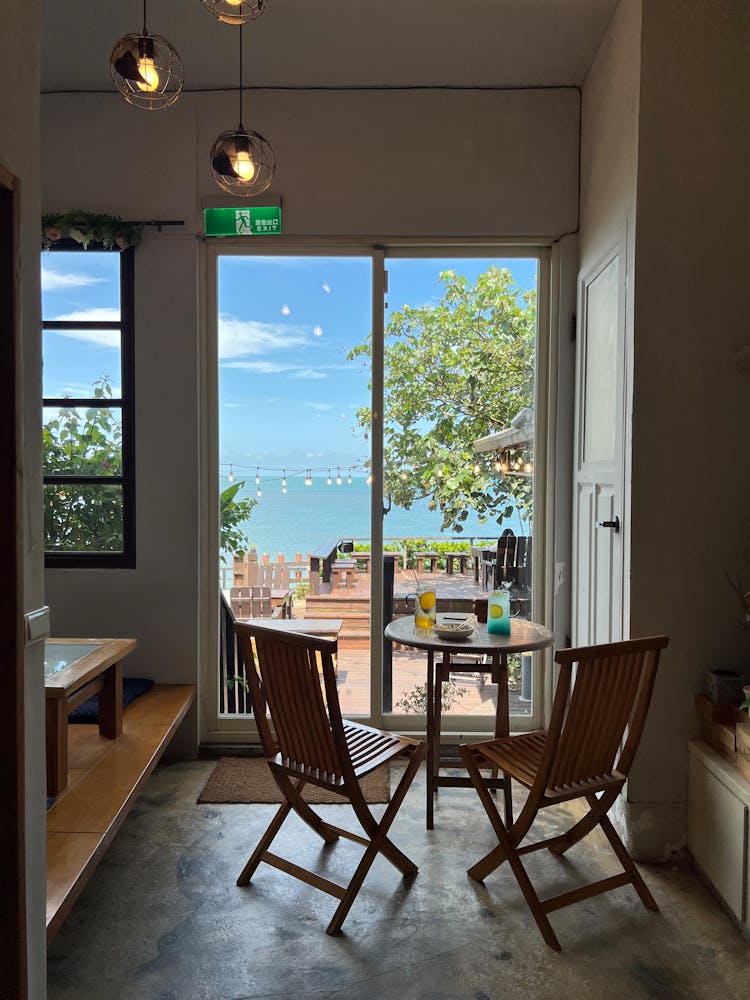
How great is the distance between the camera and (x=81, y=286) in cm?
376

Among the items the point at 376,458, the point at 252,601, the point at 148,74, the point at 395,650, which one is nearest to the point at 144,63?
the point at 148,74

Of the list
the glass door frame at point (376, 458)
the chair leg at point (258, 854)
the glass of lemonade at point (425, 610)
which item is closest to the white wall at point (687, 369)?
the glass of lemonade at point (425, 610)

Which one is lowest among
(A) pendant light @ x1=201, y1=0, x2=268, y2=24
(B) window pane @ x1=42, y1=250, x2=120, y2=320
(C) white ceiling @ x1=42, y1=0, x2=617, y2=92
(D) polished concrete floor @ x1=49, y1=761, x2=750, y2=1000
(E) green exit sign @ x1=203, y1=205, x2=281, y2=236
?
(D) polished concrete floor @ x1=49, y1=761, x2=750, y2=1000

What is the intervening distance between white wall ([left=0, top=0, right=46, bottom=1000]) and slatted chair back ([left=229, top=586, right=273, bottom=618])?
83.2 inches

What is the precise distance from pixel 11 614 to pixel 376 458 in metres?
2.41

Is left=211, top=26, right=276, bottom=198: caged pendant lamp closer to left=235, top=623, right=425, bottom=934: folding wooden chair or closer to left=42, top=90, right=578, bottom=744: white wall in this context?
left=42, top=90, right=578, bottom=744: white wall

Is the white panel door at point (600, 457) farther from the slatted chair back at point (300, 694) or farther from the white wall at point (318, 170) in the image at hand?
the slatted chair back at point (300, 694)

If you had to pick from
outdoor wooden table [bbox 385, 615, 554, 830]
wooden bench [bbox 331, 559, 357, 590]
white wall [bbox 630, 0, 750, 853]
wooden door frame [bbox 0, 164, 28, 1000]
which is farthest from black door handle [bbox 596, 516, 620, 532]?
wooden door frame [bbox 0, 164, 28, 1000]

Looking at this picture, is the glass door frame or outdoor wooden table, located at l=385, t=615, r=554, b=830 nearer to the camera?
outdoor wooden table, located at l=385, t=615, r=554, b=830

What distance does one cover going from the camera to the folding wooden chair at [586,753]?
85.9 inches

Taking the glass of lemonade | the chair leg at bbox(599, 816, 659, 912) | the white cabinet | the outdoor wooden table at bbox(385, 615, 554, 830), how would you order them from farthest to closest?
the glass of lemonade, the outdoor wooden table at bbox(385, 615, 554, 830), the chair leg at bbox(599, 816, 659, 912), the white cabinet

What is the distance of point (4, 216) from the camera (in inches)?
64.4

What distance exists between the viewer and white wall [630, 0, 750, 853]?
271cm

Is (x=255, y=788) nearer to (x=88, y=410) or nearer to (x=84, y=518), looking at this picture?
(x=84, y=518)
